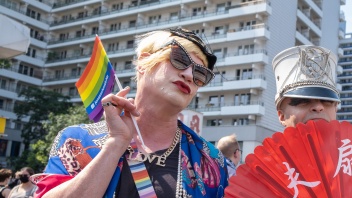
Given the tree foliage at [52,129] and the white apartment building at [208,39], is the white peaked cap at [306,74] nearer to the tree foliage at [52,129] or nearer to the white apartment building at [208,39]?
the tree foliage at [52,129]

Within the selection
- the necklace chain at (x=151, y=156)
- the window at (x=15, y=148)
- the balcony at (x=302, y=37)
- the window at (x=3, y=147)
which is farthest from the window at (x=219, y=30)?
the necklace chain at (x=151, y=156)

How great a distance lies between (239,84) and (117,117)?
109ft

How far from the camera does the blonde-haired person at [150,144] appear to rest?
76.9 inches

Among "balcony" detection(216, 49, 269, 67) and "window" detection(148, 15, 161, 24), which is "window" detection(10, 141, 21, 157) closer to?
"window" detection(148, 15, 161, 24)

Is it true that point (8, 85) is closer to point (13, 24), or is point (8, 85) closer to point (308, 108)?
point (13, 24)

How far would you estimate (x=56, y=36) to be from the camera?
5141 centimetres

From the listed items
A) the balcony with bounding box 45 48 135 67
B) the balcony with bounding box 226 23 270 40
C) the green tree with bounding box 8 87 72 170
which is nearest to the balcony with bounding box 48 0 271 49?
the balcony with bounding box 226 23 270 40

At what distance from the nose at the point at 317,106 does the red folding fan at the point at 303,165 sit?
13.6 inches

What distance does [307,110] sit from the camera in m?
2.44

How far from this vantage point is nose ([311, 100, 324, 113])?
241cm

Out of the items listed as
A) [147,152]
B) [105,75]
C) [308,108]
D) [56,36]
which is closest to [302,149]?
[308,108]

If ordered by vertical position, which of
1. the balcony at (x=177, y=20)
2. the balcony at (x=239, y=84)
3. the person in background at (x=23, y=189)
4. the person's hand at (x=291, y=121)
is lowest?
the person in background at (x=23, y=189)

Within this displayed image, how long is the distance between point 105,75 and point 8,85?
1859 inches

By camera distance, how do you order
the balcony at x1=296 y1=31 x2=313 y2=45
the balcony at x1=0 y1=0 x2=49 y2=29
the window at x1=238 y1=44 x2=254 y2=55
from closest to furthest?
the window at x1=238 y1=44 x2=254 y2=55 → the balcony at x1=296 y1=31 x2=313 y2=45 → the balcony at x1=0 y1=0 x2=49 y2=29
